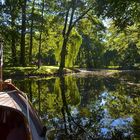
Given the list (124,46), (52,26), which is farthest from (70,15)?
(124,46)

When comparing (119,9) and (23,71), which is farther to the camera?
(23,71)

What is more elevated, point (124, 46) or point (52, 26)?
point (52, 26)

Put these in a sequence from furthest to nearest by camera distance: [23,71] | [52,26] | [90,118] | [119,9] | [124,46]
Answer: [52,26]
[124,46]
[23,71]
[119,9]
[90,118]

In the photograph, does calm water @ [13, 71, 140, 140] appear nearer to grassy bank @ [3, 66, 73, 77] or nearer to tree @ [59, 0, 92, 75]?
grassy bank @ [3, 66, 73, 77]

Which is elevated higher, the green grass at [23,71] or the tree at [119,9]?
the tree at [119,9]

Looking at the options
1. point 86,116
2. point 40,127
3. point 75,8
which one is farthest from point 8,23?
point 40,127

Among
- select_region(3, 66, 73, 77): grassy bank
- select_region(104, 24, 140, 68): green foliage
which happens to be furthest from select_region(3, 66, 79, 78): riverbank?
select_region(104, 24, 140, 68): green foliage

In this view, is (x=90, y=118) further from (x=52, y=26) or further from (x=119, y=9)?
(x=52, y=26)

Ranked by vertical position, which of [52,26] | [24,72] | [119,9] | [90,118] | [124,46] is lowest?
[90,118]

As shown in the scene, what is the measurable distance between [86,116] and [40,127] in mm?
6915

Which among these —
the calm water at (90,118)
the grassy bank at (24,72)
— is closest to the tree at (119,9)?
the calm water at (90,118)

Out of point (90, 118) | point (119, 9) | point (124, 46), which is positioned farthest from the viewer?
point (124, 46)

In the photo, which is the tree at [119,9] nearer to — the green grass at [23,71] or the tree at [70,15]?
the green grass at [23,71]

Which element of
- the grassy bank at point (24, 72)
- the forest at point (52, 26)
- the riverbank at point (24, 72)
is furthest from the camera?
the forest at point (52, 26)
